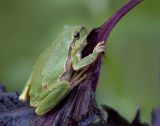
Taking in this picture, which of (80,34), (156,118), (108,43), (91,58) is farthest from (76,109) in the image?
(108,43)

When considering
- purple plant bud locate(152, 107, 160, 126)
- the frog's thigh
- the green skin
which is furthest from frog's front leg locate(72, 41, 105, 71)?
purple plant bud locate(152, 107, 160, 126)

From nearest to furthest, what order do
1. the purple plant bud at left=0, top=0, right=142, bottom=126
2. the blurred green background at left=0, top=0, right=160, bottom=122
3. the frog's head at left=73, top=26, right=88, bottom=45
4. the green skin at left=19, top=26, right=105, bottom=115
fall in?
1. the purple plant bud at left=0, top=0, right=142, bottom=126
2. the green skin at left=19, top=26, right=105, bottom=115
3. the frog's head at left=73, top=26, right=88, bottom=45
4. the blurred green background at left=0, top=0, right=160, bottom=122

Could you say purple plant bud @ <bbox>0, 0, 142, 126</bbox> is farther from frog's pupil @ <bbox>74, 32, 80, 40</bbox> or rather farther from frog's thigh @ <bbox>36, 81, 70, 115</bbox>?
frog's pupil @ <bbox>74, 32, 80, 40</bbox>

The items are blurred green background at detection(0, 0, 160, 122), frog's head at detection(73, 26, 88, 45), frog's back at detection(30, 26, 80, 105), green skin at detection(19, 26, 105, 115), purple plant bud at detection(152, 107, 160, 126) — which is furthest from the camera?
blurred green background at detection(0, 0, 160, 122)

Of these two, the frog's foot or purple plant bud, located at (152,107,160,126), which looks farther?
the frog's foot

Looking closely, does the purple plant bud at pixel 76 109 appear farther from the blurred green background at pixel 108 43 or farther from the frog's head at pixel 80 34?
the blurred green background at pixel 108 43

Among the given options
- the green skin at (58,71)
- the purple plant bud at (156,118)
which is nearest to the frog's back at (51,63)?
the green skin at (58,71)

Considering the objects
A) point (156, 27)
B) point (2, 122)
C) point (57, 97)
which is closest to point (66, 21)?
point (156, 27)
